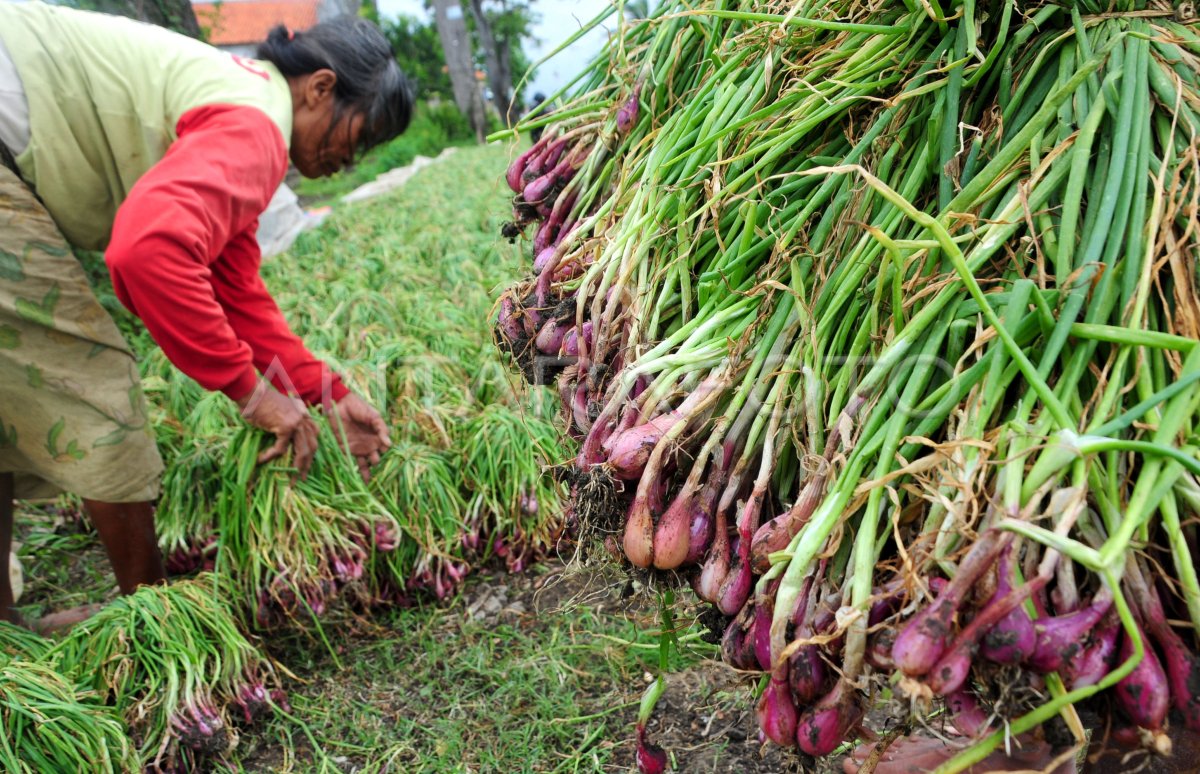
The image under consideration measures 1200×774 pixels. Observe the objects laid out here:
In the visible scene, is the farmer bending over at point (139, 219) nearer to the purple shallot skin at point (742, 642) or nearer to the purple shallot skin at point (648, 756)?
the purple shallot skin at point (648, 756)

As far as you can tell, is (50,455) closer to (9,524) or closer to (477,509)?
(9,524)

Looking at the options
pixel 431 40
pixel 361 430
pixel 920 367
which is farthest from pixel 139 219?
pixel 431 40

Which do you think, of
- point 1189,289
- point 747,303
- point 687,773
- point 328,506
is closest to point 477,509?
point 328,506

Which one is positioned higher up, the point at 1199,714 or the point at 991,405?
the point at 991,405

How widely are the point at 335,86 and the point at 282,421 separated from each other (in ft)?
3.15

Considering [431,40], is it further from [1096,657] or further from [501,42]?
[1096,657]

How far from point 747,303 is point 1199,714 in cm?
64

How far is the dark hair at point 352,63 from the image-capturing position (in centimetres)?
223

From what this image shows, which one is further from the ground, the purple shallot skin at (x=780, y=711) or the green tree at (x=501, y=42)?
the green tree at (x=501, y=42)

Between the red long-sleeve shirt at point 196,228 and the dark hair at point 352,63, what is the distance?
1.12 feet

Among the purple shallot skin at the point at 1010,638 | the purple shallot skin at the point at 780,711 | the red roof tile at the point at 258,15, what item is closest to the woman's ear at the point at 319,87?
the purple shallot skin at the point at 780,711

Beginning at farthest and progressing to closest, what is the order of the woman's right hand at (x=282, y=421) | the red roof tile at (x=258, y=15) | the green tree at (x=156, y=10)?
1. the red roof tile at (x=258, y=15)
2. the green tree at (x=156, y=10)
3. the woman's right hand at (x=282, y=421)

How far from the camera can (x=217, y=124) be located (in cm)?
187

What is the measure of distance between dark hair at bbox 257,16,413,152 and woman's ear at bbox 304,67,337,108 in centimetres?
2
